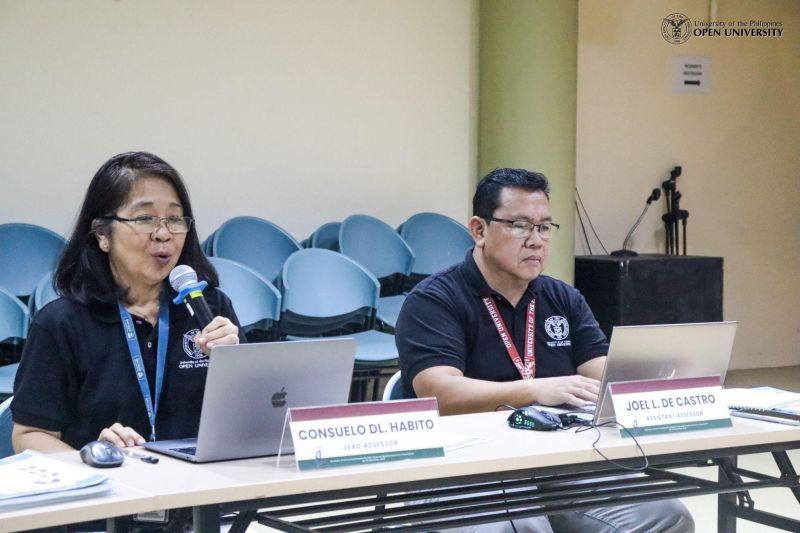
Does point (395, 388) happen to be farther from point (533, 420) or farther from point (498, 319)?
point (533, 420)

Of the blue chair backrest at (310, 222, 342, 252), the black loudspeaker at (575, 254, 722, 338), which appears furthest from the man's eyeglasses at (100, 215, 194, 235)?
the black loudspeaker at (575, 254, 722, 338)

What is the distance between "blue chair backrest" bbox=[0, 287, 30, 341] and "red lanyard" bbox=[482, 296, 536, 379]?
6.98 feet

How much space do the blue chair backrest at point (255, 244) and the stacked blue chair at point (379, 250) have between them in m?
0.34

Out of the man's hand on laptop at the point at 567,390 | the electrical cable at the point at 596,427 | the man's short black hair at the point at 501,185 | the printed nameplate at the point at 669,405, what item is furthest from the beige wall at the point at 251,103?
the printed nameplate at the point at 669,405

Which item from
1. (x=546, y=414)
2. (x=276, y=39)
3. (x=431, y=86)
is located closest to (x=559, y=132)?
(x=431, y=86)

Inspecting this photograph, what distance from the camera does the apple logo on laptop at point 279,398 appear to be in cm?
198

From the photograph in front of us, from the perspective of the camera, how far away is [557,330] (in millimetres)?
3045

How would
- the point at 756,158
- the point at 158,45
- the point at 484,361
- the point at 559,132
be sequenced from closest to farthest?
the point at 484,361 → the point at 158,45 → the point at 559,132 → the point at 756,158

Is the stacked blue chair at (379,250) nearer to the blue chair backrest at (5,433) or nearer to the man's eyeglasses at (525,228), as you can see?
the man's eyeglasses at (525,228)

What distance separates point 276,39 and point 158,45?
0.72 metres

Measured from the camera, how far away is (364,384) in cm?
505

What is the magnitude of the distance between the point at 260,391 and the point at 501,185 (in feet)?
4.38

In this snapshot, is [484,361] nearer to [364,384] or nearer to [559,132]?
[364,384]

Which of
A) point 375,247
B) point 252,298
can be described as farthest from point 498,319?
point 375,247
